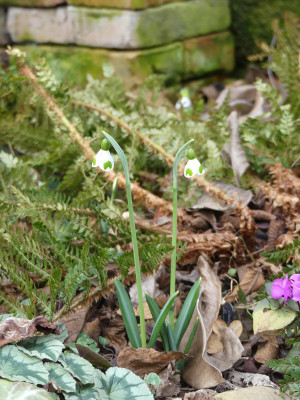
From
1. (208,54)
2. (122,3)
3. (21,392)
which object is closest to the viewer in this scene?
(21,392)

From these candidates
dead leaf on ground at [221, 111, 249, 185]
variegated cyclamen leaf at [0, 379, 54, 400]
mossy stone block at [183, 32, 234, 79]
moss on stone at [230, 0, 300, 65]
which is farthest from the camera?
moss on stone at [230, 0, 300, 65]

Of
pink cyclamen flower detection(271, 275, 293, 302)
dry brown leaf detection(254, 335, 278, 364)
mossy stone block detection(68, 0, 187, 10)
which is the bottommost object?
dry brown leaf detection(254, 335, 278, 364)

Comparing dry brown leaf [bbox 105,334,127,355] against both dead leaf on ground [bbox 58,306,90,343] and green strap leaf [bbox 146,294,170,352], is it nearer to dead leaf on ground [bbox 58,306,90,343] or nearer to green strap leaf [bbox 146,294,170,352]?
dead leaf on ground [bbox 58,306,90,343]

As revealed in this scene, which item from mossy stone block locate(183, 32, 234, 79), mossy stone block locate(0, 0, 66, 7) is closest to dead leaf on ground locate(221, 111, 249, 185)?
mossy stone block locate(183, 32, 234, 79)

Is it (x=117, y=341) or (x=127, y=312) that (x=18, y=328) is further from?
(x=117, y=341)

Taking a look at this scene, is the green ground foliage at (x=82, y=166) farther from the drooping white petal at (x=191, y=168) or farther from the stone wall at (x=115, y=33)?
the stone wall at (x=115, y=33)

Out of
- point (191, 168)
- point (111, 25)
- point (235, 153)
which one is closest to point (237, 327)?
point (191, 168)
